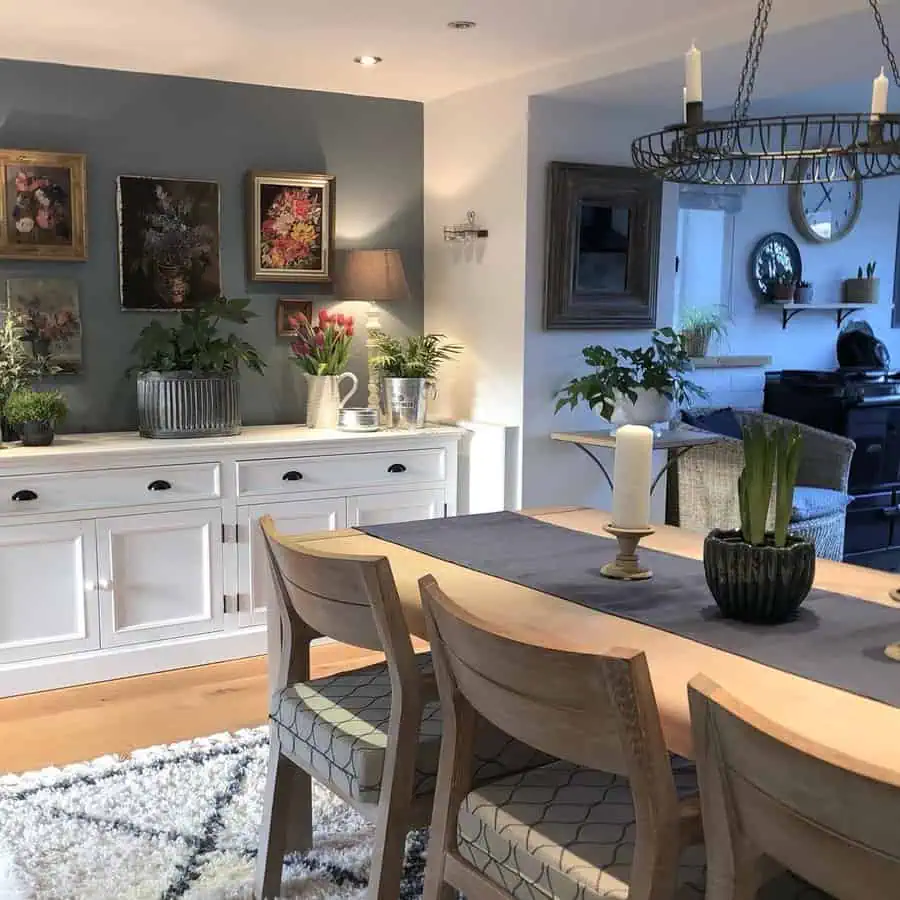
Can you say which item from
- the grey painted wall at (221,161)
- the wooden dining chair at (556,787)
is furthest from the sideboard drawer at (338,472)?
the wooden dining chair at (556,787)

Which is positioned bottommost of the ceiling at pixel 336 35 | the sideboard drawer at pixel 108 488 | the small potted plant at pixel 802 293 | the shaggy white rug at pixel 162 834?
the shaggy white rug at pixel 162 834

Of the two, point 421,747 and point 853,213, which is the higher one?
point 853,213

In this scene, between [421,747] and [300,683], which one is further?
[300,683]

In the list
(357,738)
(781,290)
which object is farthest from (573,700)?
(781,290)

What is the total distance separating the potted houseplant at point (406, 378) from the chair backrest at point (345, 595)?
203 centimetres

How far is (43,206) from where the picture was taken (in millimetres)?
3840

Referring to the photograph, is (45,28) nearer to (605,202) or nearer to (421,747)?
(605,202)

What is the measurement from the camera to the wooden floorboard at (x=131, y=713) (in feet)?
10.3

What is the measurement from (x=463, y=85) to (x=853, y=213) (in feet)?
8.73

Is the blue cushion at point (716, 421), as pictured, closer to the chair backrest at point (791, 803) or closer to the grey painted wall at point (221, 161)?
the grey painted wall at point (221, 161)

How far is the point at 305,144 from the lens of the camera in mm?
4336

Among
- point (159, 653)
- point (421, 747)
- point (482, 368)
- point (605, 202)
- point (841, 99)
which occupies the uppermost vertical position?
point (841, 99)

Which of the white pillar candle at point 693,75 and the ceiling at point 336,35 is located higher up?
the ceiling at point 336,35

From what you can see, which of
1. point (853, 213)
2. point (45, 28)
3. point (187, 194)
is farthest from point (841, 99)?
point (45, 28)
